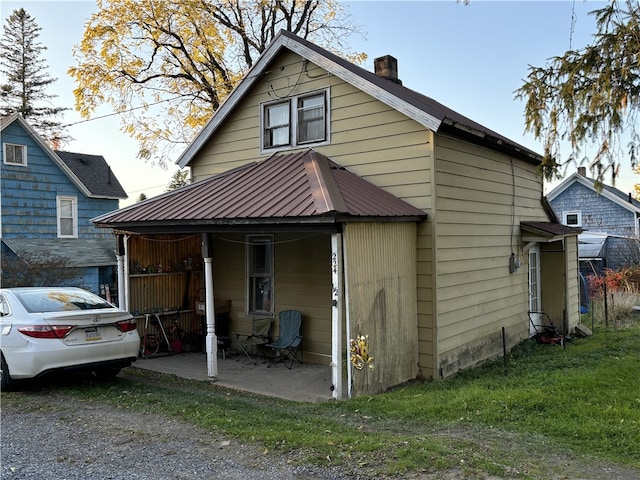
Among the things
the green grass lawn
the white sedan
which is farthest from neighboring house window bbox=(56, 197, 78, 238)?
the white sedan

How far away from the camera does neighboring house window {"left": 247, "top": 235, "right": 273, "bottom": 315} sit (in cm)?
1025

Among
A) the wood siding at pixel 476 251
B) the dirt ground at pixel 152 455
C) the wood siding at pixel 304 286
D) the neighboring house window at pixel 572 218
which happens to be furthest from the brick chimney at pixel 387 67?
the neighboring house window at pixel 572 218

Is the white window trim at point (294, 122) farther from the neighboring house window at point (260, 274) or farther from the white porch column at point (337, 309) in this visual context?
the white porch column at point (337, 309)

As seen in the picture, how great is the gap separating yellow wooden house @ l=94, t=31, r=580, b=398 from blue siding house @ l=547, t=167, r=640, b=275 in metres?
11.5

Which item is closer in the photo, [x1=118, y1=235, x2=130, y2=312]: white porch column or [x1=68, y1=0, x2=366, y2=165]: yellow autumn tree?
[x1=118, y1=235, x2=130, y2=312]: white porch column

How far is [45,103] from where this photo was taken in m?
36.1

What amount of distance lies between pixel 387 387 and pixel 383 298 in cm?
131

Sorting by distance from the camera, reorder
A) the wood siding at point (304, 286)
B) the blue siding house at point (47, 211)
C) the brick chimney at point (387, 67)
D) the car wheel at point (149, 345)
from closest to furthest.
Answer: the wood siding at point (304, 286) < the car wheel at point (149, 345) < the brick chimney at point (387, 67) < the blue siding house at point (47, 211)

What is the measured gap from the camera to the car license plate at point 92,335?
688cm

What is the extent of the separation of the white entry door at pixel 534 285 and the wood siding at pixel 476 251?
2.45 ft

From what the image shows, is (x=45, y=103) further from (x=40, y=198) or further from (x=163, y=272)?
(x=163, y=272)

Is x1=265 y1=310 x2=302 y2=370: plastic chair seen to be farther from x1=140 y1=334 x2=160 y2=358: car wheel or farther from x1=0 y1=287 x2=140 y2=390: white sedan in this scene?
x1=0 y1=287 x2=140 y2=390: white sedan

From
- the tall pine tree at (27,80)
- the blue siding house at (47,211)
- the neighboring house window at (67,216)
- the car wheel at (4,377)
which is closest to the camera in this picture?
the car wheel at (4,377)

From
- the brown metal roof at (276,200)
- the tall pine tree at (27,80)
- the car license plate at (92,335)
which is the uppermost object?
the tall pine tree at (27,80)
